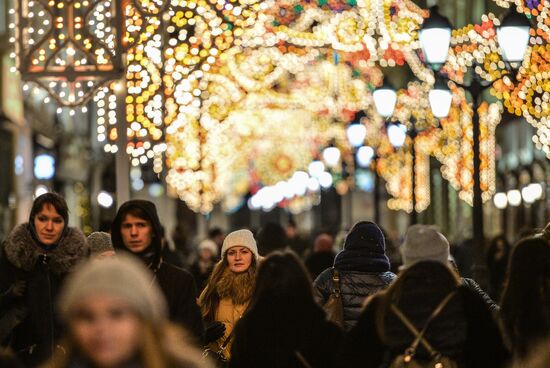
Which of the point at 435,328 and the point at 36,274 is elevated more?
the point at 36,274

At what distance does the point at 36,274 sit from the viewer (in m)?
10.7

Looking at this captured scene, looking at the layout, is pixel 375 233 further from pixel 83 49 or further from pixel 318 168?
pixel 318 168

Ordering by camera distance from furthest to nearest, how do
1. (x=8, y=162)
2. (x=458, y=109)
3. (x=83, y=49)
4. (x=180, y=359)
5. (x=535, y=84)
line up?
(x=8, y=162)
(x=458, y=109)
(x=535, y=84)
(x=83, y=49)
(x=180, y=359)

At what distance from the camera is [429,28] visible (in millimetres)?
18203

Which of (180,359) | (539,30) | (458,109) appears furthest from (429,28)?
(458,109)

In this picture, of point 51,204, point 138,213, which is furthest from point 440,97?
point 138,213

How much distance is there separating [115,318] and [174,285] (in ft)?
13.4

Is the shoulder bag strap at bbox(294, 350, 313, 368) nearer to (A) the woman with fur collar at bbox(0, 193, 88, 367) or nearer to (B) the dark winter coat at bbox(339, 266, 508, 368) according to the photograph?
(B) the dark winter coat at bbox(339, 266, 508, 368)

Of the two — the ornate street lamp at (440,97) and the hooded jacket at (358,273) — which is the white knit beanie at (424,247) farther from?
the ornate street lamp at (440,97)

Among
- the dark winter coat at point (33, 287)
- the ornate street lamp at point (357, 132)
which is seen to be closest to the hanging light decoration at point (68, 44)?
the dark winter coat at point (33, 287)

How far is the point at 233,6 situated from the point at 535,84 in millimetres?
3610

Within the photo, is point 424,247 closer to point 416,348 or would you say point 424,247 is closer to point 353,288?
point 416,348

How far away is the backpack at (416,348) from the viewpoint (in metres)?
8.11

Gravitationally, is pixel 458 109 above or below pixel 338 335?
above
